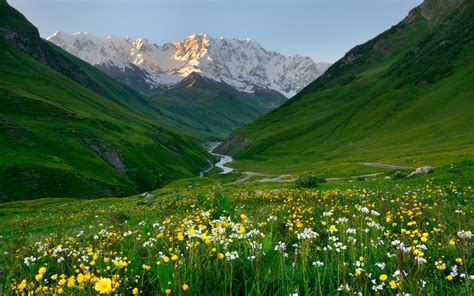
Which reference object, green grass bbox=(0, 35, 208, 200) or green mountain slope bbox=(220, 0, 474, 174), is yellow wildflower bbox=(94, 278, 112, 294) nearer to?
green mountain slope bbox=(220, 0, 474, 174)

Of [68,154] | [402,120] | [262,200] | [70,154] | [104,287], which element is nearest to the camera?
[104,287]

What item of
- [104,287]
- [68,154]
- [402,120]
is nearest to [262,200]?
[104,287]

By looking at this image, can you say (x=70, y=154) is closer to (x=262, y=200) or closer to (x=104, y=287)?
(x=262, y=200)

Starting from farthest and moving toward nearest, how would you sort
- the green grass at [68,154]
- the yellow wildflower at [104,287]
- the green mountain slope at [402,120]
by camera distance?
the green mountain slope at [402,120]
the green grass at [68,154]
the yellow wildflower at [104,287]

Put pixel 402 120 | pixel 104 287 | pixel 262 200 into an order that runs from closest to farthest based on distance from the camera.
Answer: pixel 104 287 → pixel 262 200 → pixel 402 120

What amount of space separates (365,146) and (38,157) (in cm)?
9729

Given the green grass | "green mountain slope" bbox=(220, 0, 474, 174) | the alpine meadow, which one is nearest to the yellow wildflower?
the alpine meadow

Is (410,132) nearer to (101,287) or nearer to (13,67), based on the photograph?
(101,287)

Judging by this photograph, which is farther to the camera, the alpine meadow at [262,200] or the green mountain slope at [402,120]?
the green mountain slope at [402,120]

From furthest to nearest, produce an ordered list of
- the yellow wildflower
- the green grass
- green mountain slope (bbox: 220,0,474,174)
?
1. green mountain slope (bbox: 220,0,474,174)
2. the green grass
3. the yellow wildflower

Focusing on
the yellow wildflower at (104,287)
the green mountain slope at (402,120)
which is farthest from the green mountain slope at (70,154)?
the yellow wildflower at (104,287)

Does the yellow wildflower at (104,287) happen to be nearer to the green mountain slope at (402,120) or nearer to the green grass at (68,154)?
the green mountain slope at (402,120)

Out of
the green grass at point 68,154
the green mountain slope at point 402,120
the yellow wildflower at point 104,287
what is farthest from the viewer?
the green mountain slope at point 402,120

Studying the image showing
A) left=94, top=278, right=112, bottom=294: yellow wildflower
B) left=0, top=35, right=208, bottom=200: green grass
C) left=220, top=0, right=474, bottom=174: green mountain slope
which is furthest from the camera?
left=220, top=0, right=474, bottom=174: green mountain slope
